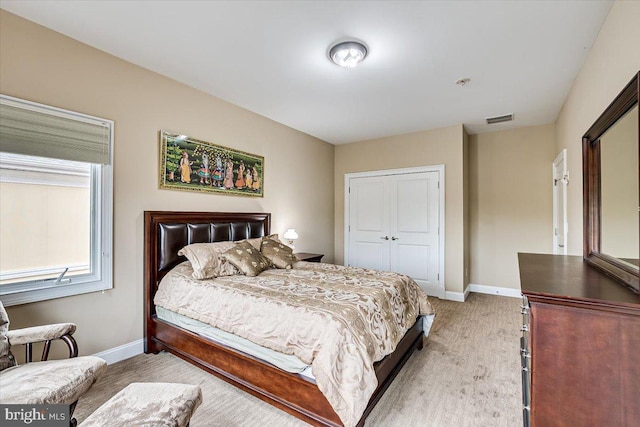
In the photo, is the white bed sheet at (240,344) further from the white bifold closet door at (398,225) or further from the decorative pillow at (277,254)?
the white bifold closet door at (398,225)

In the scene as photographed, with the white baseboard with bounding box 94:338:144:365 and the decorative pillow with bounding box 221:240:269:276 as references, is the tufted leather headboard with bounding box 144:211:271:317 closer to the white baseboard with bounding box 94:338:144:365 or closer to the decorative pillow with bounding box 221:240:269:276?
the white baseboard with bounding box 94:338:144:365

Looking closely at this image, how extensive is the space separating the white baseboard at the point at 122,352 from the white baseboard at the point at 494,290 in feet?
15.1

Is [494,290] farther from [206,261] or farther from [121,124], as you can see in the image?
[121,124]

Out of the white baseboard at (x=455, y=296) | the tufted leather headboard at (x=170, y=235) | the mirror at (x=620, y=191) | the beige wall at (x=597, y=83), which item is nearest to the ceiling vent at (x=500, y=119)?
the beige wall at (x=597, y=83)

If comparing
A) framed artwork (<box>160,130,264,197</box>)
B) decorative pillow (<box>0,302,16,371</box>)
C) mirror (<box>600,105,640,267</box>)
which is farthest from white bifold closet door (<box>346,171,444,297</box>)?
decorative pillow (<box>0,302,16,371</box>)

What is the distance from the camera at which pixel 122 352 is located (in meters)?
2.58

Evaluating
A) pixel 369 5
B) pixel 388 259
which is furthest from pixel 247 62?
pixel 388 259

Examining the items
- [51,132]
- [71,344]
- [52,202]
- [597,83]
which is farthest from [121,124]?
[597,83]

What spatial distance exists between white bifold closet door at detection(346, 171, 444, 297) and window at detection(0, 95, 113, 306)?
378 centimetres

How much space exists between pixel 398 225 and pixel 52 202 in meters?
4.32

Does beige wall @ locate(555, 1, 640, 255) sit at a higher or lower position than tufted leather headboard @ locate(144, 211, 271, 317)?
higher

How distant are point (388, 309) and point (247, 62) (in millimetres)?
2423

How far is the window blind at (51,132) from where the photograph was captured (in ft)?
6.63

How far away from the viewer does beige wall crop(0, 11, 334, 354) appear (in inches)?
82.9
